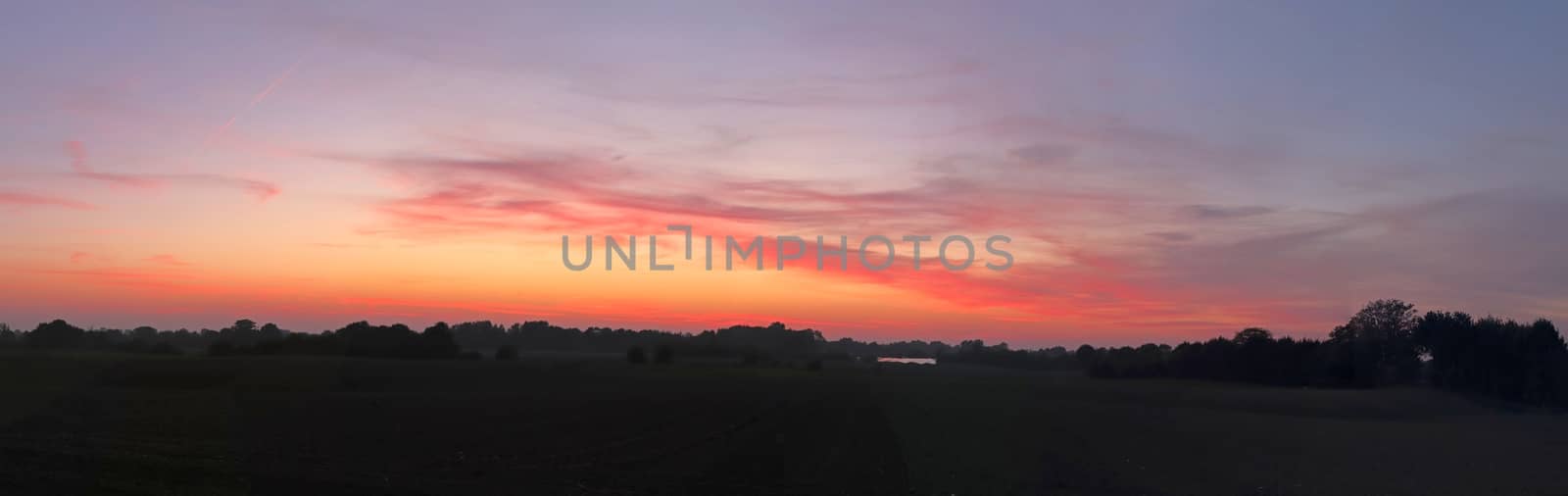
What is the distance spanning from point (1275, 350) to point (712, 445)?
9233 cm

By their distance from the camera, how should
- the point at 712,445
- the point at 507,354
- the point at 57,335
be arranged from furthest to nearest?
the point at 57,335
the point at 507,354
the point at 712,445

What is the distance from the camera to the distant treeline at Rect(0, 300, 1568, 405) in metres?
89.9

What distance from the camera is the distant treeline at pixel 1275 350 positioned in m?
89.9

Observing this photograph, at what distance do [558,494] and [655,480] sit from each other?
3.54m

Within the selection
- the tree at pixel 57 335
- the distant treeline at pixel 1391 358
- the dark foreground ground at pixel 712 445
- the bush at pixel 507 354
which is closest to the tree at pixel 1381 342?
the distant treeline at pixel 1391 358

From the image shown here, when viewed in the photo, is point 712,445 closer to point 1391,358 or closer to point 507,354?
point 507,354

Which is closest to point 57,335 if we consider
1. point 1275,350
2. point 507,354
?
point 507,354

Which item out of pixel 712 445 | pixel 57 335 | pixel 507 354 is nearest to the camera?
pixel 712 445

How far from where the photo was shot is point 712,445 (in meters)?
34.8

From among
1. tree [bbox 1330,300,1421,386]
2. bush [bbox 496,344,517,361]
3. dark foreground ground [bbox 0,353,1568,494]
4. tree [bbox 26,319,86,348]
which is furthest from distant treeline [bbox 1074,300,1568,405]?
tree [bbox 26,319,86,348]

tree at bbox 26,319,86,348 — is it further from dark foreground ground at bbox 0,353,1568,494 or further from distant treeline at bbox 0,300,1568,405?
dark foreground ground at bbox 0,353,1568,494

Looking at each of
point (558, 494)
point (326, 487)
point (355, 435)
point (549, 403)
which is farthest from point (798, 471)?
point (549, 403)

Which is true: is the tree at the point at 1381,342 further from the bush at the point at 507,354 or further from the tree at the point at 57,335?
the tree at the point at 57,335

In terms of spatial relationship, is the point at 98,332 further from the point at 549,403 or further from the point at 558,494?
the point at 558,494
